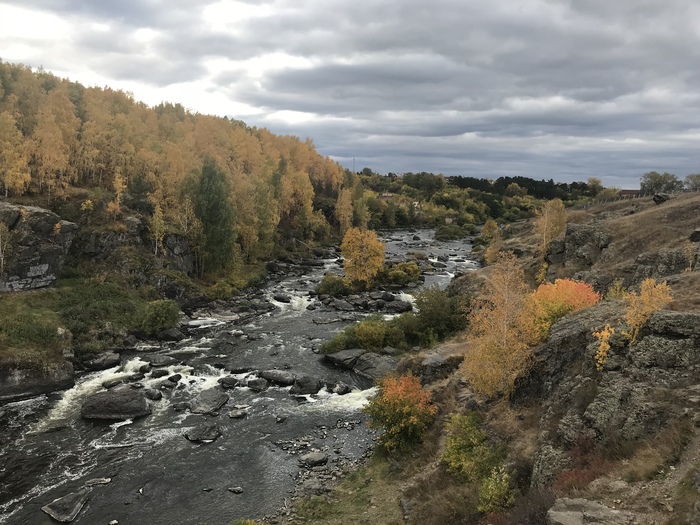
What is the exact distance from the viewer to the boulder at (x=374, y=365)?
4434cm

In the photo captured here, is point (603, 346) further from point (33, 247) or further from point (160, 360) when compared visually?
point (33, 247)

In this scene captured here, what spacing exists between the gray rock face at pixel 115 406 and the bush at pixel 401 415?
18.8 m

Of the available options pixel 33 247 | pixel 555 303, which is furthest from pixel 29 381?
pixel 555 303

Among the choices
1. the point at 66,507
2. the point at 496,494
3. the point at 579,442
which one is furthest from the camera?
the point at 66,507

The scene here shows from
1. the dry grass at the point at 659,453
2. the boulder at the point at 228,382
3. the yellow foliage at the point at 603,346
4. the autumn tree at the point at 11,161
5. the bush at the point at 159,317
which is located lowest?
the boulder at the point at 228,382

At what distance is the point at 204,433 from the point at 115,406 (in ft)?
26.9

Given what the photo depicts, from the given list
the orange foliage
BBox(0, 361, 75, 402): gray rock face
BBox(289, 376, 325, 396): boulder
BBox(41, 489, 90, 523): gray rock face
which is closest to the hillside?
the orange foliage

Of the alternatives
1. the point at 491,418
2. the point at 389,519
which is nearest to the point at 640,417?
the point at 491,418

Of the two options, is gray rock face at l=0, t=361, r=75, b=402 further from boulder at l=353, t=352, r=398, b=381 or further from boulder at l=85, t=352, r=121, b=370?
boulder at l=353, t=352, r=398, b=381

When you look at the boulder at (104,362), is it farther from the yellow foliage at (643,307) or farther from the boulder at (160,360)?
the yellow foliage at (643,307)

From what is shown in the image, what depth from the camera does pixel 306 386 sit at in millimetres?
41562

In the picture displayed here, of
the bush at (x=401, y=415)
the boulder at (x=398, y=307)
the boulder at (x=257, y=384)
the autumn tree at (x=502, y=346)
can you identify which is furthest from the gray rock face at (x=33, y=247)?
the autumn tree at (x=502, y=346)

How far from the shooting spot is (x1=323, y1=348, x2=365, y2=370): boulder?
153ft

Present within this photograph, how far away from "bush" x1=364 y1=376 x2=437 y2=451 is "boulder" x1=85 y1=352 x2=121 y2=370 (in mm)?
28429
